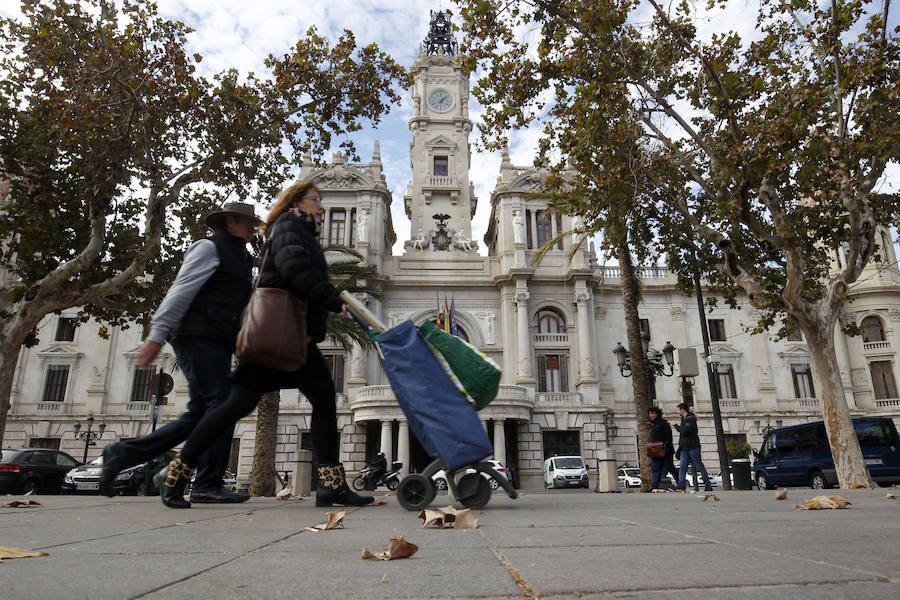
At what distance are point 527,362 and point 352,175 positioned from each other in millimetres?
13466

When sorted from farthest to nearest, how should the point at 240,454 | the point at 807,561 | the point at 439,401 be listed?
the point at 240,454 < the point at 439,401 < the point at 807,561

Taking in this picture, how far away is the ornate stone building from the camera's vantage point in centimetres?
2677

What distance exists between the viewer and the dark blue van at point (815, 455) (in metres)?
14.0

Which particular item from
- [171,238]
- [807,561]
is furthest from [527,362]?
[807,561]

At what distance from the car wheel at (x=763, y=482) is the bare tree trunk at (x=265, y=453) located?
538 inches

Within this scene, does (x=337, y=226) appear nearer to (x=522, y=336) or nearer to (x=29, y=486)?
(x=522, y=336)

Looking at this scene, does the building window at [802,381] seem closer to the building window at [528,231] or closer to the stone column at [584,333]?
the stone column at [584,333]

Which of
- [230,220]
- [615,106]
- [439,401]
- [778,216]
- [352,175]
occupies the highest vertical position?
[352,175]

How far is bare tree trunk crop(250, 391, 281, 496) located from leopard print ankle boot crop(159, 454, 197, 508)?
29.0 feet

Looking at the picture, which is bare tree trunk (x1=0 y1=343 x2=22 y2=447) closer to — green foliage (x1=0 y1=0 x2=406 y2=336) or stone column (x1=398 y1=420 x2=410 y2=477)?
green foliage (x1=0 y1=0 x2=406 y2=336)

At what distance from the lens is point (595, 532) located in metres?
2.44

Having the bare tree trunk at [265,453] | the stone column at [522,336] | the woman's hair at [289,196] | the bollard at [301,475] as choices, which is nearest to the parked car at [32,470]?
the bare tree trunk at [265,453]

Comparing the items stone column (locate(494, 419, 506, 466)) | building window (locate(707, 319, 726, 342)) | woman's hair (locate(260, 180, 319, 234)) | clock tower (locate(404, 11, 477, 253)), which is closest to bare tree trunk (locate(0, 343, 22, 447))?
woman's hair (locate(260, 180, 319, 234))

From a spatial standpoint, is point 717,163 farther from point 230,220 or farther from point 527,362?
point 527,362
